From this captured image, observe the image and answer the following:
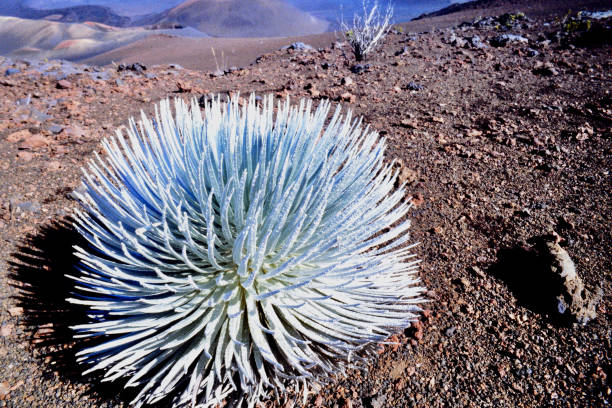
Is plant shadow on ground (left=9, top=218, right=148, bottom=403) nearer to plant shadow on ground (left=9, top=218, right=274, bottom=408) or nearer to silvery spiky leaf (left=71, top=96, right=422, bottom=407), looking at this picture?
plant shadow on ground (left=9, top=218, right=274, bottom=408)

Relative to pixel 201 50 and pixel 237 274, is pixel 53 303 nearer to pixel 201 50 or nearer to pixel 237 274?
pixel 237 274

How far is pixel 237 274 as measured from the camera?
0.94 metres

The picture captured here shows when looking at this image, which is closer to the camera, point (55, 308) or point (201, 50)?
point (55, 308)

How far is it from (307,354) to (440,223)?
1001 millimetres

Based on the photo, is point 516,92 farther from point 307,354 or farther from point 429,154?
point 307,354

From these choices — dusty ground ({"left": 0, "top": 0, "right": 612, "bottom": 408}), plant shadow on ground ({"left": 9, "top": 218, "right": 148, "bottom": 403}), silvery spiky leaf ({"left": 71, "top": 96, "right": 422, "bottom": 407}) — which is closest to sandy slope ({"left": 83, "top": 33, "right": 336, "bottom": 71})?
dusty ground ({"left": 0, "top": 0, "right": 612, "bottom": 408})

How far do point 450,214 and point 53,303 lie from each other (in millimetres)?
1675

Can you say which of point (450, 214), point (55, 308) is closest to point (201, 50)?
point (450, 214)

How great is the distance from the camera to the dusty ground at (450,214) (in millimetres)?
1084

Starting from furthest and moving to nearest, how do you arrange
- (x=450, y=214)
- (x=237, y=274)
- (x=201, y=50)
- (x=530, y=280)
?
(x=201, y=50) < (x=450, y=214) < (x=530, y=280) < (x=237, y=274)

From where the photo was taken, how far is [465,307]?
131 centimetres

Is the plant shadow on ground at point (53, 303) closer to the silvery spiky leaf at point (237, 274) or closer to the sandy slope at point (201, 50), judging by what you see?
the silvery spiky leaf at point (237, 274)

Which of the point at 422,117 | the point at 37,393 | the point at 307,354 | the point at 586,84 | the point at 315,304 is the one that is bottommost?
the point at 37,393

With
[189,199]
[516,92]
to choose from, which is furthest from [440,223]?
[516,92]
